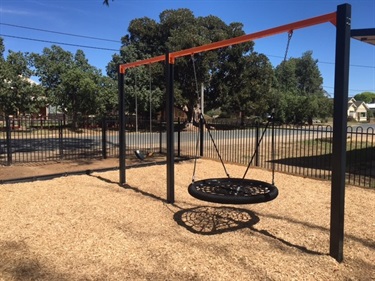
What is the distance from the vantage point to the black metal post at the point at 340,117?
3.33 m

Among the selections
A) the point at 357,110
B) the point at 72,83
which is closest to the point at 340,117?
the point at 72,83

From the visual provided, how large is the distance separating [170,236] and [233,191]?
96 cm

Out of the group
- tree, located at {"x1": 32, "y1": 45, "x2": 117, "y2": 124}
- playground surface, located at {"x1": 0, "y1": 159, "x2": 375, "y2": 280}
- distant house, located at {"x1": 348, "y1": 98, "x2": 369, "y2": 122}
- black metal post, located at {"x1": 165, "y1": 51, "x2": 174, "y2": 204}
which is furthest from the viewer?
distant house, located at {"x1": 348, "y1": 98, "x2": 369, "y2": 122}

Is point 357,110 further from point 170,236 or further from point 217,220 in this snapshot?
point 170,236

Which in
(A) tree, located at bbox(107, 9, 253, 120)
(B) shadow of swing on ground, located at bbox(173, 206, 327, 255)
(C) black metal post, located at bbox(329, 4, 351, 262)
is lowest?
(B) shadow of swing on ground, located at bbox(173, 206, 327, 255)

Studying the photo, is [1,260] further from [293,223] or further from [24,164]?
[24,164]

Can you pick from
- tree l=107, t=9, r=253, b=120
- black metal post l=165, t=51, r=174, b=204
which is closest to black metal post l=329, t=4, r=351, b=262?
black metal post l=165, t=51, r=174, b=204

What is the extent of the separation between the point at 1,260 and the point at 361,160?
1073 centimetres

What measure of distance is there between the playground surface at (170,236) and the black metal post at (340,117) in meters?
0.30

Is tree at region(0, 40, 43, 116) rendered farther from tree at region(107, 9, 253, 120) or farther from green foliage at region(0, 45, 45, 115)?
tree at region(107, 9, 253, 120)

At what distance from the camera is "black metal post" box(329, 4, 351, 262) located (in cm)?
333

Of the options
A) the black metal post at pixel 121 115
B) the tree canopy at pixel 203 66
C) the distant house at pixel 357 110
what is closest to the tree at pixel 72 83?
the tree canopy at pixel 203 66

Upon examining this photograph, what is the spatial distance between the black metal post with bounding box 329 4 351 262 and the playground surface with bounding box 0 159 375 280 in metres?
0.30

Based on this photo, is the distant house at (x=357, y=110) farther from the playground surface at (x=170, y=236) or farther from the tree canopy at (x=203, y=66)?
the playground surface at (x=170, y=236)
